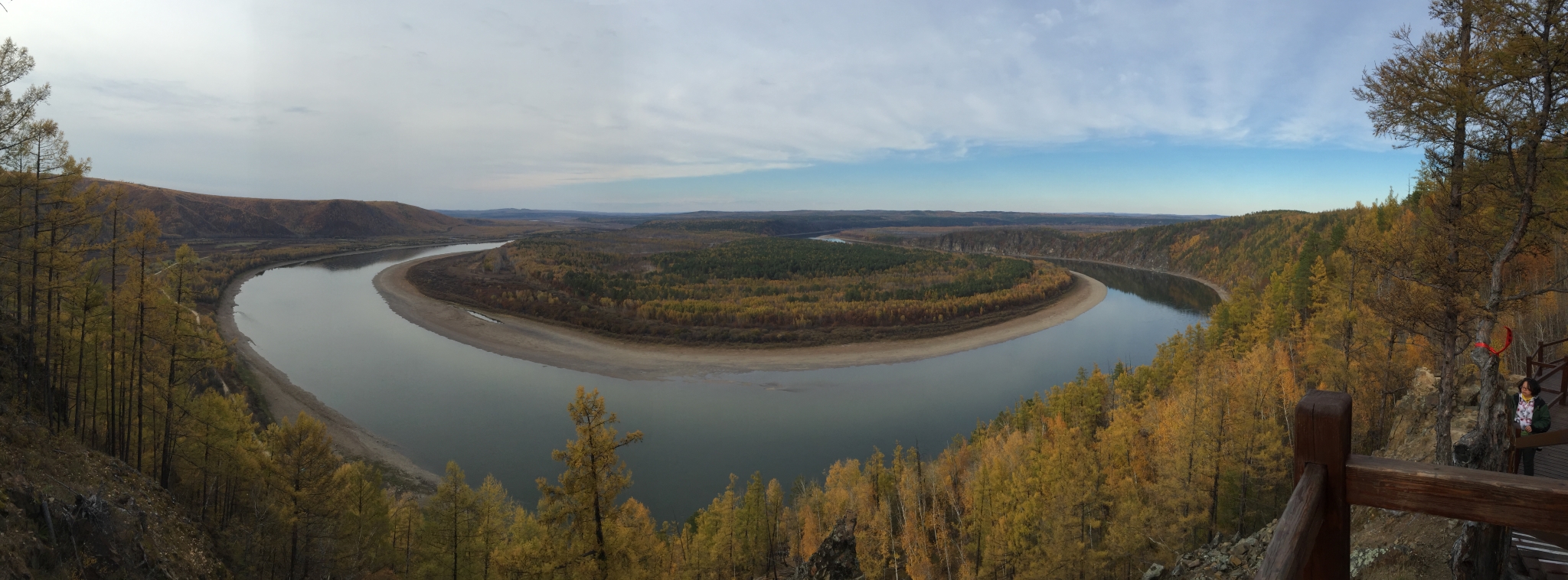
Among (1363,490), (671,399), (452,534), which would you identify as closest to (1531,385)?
(1363,490)

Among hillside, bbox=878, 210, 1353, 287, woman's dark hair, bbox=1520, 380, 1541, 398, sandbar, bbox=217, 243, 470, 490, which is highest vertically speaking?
hillside, bbox=878, 210, 1353, 287

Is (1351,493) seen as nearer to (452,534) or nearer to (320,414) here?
(452,534)

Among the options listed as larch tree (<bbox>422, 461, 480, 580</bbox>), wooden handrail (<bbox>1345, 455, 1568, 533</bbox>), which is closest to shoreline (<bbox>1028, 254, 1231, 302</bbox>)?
larch tree (<bbox>422, 461, 480, 580</bbox>)

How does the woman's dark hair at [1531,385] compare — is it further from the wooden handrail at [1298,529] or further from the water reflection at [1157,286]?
the water reflection at [1157,286]

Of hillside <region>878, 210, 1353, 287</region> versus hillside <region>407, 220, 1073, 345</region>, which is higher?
hillside <region>878, 210, 1353, 287</region>

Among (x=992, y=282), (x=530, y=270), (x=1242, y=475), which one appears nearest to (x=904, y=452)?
(x=1242, y=475)

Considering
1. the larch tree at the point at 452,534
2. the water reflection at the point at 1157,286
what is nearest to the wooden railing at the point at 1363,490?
the larch tree at the point at 452,534

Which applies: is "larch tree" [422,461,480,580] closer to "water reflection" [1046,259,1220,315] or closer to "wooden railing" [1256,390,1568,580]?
"wooden railing" [1256,390,1568,580]
